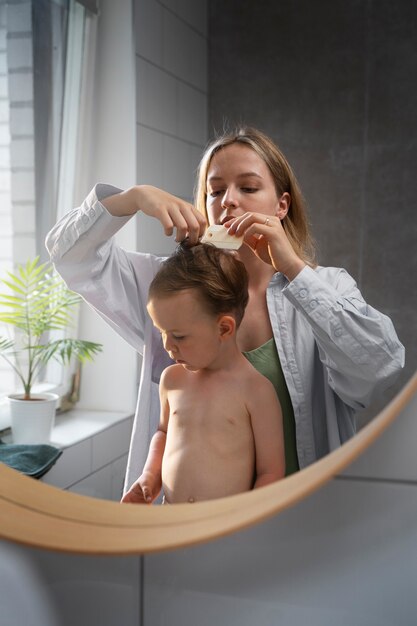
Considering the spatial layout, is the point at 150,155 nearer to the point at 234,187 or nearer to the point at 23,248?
the point at 234,187

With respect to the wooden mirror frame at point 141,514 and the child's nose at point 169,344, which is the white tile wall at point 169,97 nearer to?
the child's nose at point 169,344

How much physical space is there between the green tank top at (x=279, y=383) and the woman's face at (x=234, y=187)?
12 centimetres

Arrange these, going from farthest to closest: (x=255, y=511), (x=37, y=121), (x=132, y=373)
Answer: (x=37, y=121)
(x=132, y=373)
(x=255, y=511)

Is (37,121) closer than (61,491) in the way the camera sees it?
No

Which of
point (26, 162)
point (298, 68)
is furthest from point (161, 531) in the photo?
point (26, 162)

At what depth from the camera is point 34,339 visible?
737 mm

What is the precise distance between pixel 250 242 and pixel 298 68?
0.15 meters

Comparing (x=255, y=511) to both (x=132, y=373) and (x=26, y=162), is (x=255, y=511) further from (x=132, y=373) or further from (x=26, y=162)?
(x=26, y=162)

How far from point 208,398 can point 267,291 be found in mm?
114

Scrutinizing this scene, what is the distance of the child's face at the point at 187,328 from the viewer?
1.69 feet

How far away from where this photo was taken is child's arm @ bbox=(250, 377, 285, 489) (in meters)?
0.49

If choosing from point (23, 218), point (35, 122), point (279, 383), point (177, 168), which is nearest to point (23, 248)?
point (23, 218)

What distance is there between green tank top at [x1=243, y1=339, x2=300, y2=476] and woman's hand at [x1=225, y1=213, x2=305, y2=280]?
0.26 ft

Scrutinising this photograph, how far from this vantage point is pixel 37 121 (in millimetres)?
730
